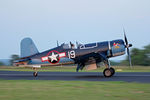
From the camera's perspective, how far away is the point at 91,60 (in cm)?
1847

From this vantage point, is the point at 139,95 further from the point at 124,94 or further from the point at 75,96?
the point at 75,96

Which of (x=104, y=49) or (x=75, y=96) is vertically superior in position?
(x=104, y=49)

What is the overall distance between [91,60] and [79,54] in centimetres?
100

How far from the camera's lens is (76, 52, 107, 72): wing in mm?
17906

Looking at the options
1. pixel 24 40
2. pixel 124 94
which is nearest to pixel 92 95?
pixel 124 94

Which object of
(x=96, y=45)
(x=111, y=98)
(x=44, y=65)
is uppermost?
(x=96, y=45)

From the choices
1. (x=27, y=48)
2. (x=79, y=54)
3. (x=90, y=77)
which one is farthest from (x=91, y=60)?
(x=27, y=48)

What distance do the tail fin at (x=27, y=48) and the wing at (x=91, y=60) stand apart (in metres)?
3.98

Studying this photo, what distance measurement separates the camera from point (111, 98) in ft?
27.7

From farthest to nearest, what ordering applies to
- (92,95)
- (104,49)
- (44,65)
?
(44,65)
(104,49)
(92,95)

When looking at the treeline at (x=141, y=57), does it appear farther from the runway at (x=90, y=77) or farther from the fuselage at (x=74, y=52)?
the fuselage at (x=74, y=52)

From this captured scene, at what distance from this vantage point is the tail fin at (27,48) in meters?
20.2

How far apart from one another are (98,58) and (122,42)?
2.16 m

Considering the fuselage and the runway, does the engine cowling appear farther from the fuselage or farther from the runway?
the runway
